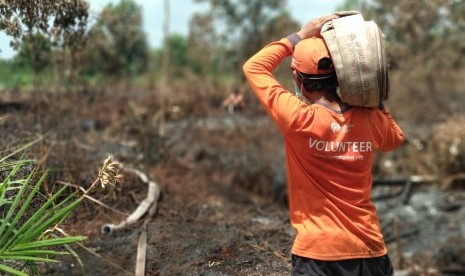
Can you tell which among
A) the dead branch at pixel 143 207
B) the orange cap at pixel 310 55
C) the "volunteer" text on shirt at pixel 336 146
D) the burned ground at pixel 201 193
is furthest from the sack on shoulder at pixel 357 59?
the dead branch at pixel 143 207

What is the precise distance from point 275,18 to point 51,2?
1732 cm

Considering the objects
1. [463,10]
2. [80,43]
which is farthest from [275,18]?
[80,43]

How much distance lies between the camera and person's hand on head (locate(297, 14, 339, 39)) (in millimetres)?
2914

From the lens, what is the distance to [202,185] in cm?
786

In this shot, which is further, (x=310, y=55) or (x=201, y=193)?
(x=201, y=193)

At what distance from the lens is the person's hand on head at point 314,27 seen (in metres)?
2.91

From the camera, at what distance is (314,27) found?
9.69ft

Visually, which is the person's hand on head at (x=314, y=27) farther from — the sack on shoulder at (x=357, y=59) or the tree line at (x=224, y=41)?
the tree line at (x=224, y=41)

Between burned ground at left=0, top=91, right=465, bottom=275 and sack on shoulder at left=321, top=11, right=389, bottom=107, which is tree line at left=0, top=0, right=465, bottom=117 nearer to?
burned ground at left=0, top=91, right=465, bottom=275

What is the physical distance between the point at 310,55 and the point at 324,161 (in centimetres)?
47

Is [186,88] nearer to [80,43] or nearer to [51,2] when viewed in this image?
[80,43]

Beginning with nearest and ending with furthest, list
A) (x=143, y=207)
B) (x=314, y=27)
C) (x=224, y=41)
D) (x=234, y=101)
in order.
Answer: (x=314, y=27)
(x=234, y=101)
(x=143, y=207)
(x=224, y=41)

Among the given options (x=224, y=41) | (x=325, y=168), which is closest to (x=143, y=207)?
(x=325, y=168)

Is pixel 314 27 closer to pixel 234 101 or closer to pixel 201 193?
pixel 234 101
